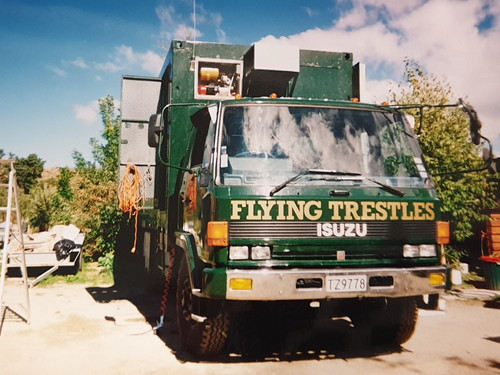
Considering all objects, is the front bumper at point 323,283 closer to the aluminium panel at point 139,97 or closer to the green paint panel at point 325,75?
the green paint panel at point 325,75

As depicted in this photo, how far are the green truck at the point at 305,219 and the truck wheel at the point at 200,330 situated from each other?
1 centimetres

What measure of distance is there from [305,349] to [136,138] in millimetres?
4563

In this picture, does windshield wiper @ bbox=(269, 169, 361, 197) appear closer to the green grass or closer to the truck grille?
the truck grille

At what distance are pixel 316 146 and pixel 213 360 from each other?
2.32 meters

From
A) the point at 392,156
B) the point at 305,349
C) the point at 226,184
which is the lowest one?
the point at 305,349

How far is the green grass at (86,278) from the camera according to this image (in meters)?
8.84

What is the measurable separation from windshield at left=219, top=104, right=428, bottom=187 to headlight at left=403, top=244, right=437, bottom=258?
1.94 feet

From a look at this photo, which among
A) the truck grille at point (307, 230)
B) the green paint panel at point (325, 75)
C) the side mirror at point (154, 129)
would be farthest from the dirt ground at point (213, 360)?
the green paint panel at point (325, 75)

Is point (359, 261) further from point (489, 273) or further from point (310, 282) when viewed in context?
point (489, 273)

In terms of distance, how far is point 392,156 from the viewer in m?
4.43

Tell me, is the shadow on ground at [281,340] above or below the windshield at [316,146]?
below

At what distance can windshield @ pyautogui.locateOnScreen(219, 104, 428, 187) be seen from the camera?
402cm

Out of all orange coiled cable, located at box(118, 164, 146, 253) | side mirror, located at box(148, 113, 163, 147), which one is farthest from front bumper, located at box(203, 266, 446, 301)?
orange coiled cable, located at box(118, 164, 146, 253)

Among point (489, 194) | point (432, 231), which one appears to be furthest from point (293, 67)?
point (489, 194)
